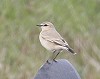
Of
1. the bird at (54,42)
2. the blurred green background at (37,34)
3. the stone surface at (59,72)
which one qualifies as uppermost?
the stone surface at (59,72)

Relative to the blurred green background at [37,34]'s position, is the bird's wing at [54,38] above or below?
above

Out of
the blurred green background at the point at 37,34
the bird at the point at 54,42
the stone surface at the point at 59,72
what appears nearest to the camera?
the stone surface at the point at 59,72

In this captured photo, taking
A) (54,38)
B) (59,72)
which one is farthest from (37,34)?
(59,72)

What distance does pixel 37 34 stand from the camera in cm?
782

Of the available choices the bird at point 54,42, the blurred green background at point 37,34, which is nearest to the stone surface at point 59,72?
the bird at point 54,42

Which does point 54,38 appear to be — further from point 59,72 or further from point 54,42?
point 59,72

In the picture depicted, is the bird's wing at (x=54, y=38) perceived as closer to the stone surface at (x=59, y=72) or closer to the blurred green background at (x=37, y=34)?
the stone surface at (x=59, y=72)

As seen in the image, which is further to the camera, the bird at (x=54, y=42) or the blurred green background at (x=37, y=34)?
the blurred green background at (x=37, y=34)

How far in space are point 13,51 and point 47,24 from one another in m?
2.07

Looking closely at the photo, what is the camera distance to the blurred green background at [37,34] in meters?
7.39

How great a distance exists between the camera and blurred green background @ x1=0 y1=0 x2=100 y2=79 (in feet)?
24.2

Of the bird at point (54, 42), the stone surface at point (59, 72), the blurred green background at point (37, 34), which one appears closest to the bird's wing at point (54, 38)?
the bird at point (54, 42)

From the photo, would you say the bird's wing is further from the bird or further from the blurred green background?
the blurred green background

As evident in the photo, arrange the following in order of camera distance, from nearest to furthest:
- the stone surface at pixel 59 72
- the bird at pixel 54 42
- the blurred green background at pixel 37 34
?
the stone surface at pixel 59 72, the bird at pixel 54 42, the blurred green background at pixel 37 34
